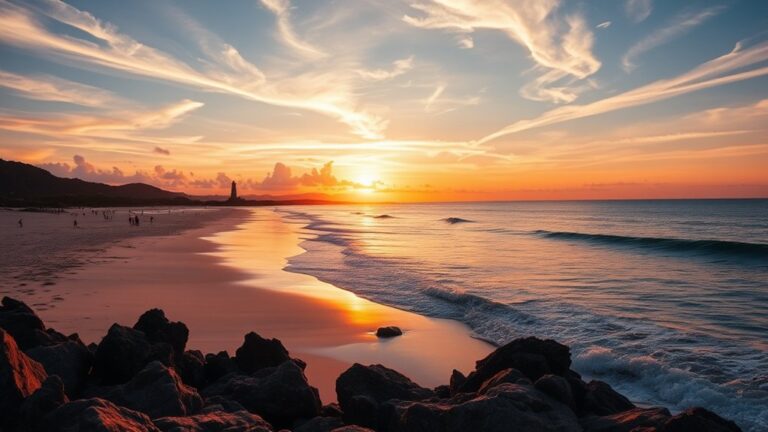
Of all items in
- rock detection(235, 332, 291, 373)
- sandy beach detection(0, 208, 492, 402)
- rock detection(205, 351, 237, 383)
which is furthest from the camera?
sandy beach detection(0, 208, 492, 402)

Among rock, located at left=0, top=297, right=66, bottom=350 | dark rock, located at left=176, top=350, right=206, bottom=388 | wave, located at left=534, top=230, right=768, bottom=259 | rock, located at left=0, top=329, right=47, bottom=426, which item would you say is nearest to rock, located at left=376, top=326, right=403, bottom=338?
dark rock, located at left=176, top=350, right=206, bottom=388

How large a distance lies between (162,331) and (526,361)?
6.08m

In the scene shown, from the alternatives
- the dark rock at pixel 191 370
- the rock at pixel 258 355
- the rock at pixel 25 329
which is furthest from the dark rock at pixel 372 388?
the rock at pixel 25 329

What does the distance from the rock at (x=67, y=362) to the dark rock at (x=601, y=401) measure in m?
6.73

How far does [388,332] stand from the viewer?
12.8 meters

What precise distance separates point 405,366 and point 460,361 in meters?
1.29

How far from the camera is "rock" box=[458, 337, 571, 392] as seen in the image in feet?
22.8

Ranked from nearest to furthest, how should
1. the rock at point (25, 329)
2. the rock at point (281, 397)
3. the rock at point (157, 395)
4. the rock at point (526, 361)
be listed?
the rock at point (157, 395) < the rock at point (281, 397) < the rock at point (526, 361) < the rock at point (25, 329)

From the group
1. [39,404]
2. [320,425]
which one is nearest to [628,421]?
[320,425]

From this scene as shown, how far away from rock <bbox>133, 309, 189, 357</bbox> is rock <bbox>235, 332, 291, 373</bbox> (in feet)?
3.47

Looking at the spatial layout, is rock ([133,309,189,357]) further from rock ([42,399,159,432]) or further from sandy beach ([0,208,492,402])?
rock ([42,399,159,432])

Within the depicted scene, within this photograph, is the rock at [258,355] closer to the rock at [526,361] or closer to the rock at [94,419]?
the rock at [526,361]

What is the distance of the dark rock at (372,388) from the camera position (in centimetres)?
643

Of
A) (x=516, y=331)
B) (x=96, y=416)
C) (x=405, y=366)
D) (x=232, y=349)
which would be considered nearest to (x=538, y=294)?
(x=516, y=331)
